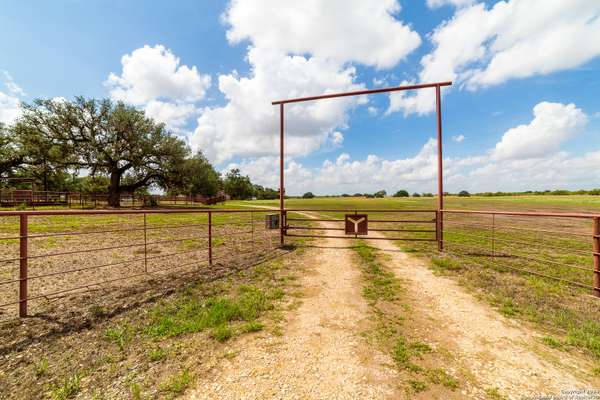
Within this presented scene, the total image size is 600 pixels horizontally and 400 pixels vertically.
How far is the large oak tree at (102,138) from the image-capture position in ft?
84.6

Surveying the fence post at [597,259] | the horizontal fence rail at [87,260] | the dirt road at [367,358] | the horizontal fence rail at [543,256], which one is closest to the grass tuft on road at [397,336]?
the dirt road at [367,358]

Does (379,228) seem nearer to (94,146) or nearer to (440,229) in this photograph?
(440,229)

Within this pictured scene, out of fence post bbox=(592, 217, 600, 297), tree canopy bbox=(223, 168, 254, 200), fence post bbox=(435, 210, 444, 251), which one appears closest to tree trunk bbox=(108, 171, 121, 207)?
fence post bbox=(435, 210, 444, 251)

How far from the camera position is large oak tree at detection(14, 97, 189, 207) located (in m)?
25.8

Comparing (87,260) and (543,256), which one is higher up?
(87,260)

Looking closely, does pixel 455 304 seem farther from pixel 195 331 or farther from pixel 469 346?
pixel 195 331

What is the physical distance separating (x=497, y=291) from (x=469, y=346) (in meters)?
2.35

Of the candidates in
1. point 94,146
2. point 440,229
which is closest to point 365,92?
point 440,229

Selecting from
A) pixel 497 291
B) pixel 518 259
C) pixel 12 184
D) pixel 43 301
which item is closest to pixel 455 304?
pixel 497 291

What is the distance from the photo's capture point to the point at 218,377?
2328mm

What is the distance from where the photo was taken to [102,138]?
27.5 m

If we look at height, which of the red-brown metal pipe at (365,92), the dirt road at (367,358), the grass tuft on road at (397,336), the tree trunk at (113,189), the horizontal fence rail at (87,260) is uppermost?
the red-brown metal pipe at (365,92)

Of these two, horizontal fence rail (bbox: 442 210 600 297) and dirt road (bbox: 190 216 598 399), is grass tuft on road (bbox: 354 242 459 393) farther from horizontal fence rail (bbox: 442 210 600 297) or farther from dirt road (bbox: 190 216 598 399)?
horizontal fence rail (bbox: 442 210 600 297)

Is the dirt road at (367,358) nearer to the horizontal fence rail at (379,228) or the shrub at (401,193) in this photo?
the horizontal fence rail at (379,228)
